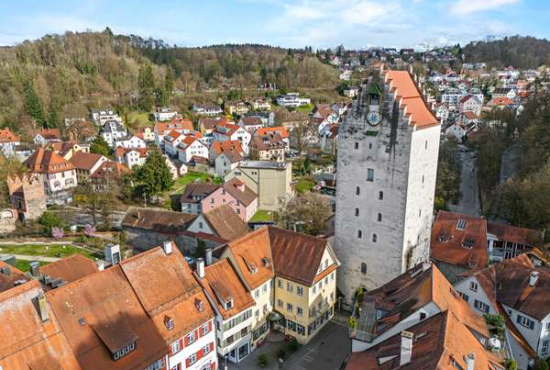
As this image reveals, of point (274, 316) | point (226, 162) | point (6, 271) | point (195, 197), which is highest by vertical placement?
point (6, 271)

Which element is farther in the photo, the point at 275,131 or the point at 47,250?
the point at 275,131

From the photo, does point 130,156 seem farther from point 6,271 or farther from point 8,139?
point 6,271

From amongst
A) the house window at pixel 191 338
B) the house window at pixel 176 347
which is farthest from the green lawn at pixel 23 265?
the house window at pixel 176 347

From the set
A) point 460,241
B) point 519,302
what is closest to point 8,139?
point 460,241

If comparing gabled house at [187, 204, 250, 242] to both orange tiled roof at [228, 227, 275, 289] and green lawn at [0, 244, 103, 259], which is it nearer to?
orange tiled roof at [228, 227, 275, 289]

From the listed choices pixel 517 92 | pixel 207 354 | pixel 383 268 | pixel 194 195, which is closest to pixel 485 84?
pixel 517 92

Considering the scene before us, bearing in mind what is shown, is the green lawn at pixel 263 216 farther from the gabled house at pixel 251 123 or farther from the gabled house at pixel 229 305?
the gabled house at pixel 251 123
